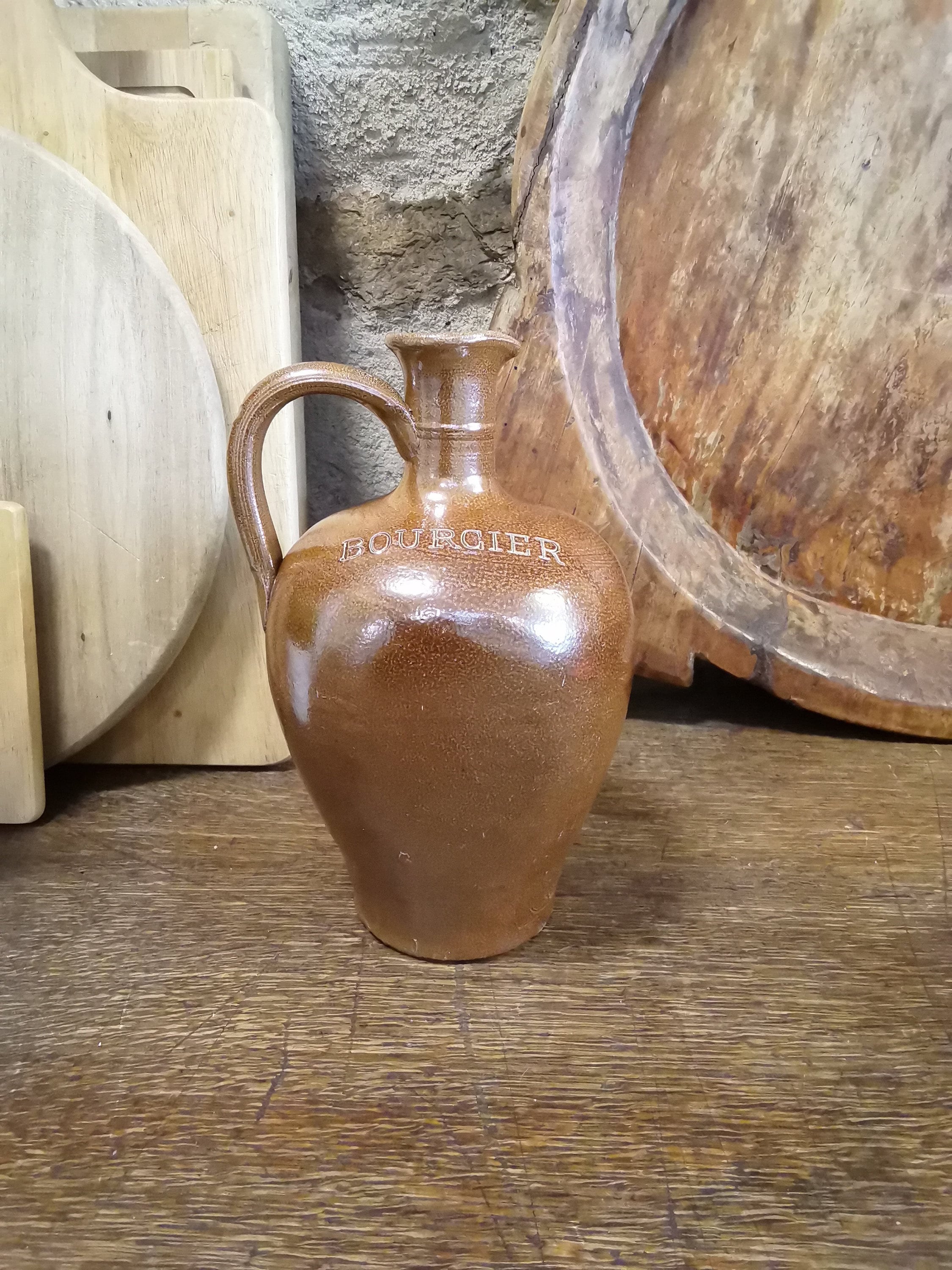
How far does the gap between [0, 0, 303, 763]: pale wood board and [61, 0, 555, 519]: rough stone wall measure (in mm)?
119

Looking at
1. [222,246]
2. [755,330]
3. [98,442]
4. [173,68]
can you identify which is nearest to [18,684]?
[98,442]

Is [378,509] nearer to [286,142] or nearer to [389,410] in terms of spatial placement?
[389,410]

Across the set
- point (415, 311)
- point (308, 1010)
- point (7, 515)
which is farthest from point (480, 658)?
point (415, 311)

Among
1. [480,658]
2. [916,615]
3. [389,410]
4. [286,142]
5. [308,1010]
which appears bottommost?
[308,1010]

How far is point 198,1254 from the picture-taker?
412mm

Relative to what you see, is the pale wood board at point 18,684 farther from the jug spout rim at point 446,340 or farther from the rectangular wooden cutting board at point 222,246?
the jug spout rim at point 446,340

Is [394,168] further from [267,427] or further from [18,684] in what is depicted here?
[18,684]

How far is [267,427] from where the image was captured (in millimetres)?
622

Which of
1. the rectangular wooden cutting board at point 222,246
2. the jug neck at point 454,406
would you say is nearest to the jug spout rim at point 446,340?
the jug neck at point 454,406

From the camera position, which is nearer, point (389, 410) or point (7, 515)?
point (389, 410)

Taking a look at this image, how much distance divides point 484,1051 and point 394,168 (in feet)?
2.71

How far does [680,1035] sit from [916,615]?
1.94 ft

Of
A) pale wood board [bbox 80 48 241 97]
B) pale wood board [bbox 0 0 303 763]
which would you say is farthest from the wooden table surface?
pale wood board [bbox 80 48 241 97]

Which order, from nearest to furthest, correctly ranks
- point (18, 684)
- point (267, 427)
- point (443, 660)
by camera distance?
point (443, 660) < point (267, 427) < point (18, 684)
